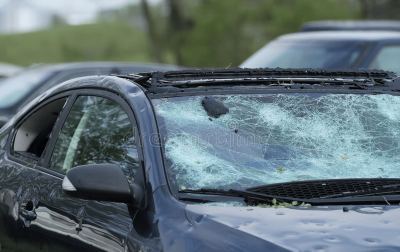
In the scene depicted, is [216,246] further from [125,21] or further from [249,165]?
[125,21]

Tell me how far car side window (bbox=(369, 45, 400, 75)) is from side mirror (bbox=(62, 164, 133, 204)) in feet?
17.6

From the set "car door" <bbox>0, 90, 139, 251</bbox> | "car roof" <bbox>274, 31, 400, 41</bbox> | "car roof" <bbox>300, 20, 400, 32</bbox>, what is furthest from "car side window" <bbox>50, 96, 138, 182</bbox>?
"car roof" <bbox>300, 20, 400, 32</bbox>

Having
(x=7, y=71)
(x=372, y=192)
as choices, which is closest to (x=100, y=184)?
(x=372, y=192)

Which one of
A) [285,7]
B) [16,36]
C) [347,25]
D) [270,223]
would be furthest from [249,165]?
[16,36]

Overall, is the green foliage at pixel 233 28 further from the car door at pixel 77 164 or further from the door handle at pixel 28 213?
the door handle at pixel 28 213

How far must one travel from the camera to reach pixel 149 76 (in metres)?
3.88

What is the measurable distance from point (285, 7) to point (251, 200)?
75.2 ft

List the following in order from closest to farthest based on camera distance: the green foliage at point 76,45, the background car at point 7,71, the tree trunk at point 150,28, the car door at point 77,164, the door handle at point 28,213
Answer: the car door at point 77,164 < the door handle at point 28,213 < the background car at point 7,71 < the tree trunk at point 150,28 < the green foliage at point 76,45

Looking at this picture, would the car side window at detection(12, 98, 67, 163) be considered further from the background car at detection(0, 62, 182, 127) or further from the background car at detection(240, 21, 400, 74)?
the background car at detection(0, 62, 182, 127)

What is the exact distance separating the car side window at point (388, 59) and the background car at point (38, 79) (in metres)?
3.61

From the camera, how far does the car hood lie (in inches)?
105

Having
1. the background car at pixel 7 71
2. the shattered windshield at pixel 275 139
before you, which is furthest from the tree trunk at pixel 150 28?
the shattered windshield at pixel 275 139

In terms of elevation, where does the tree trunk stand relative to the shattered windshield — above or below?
above

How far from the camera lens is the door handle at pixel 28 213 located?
386cm
